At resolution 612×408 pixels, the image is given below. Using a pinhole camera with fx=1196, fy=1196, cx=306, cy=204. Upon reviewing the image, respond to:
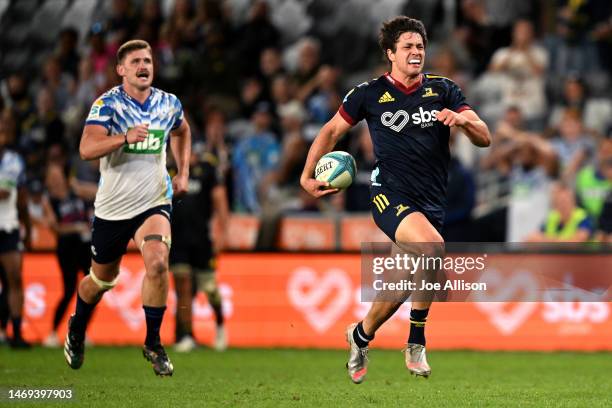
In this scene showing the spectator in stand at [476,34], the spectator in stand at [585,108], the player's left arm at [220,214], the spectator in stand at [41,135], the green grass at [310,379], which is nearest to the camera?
the green grass at [310,379]

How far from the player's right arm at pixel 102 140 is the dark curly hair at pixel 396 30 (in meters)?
1.99

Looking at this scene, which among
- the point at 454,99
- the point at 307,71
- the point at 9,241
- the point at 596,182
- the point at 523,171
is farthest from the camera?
the point at 307,71

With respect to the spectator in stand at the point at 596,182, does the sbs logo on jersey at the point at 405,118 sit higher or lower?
higher

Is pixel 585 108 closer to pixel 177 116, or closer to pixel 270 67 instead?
pixel 270 67

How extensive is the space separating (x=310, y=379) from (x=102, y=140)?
10.1 ft

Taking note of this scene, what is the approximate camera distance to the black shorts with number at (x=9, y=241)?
47.3 feet

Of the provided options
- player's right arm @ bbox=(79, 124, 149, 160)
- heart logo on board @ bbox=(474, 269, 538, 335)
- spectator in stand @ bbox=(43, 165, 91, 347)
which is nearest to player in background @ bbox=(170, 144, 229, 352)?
spectator in stand @ bbox=(43, 165, 91, 347)

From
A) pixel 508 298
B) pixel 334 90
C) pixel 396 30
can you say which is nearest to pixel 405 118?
pixel 396 30

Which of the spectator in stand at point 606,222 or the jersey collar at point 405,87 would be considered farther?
the spectator in stand at point 606,222

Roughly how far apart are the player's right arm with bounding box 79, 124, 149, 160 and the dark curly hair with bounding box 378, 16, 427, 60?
78.5 inches

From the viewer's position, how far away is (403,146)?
9258 millimetres

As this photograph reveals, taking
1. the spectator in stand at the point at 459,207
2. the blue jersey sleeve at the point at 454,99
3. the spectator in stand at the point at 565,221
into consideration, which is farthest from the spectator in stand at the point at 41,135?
the blue jersey sleeve at the point at 454,99

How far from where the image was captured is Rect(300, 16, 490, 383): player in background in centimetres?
917

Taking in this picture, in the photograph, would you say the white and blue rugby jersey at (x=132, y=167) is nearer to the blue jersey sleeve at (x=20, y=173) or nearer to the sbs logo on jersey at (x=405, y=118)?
the sbs logo on jersey at (x=405, y=118)
